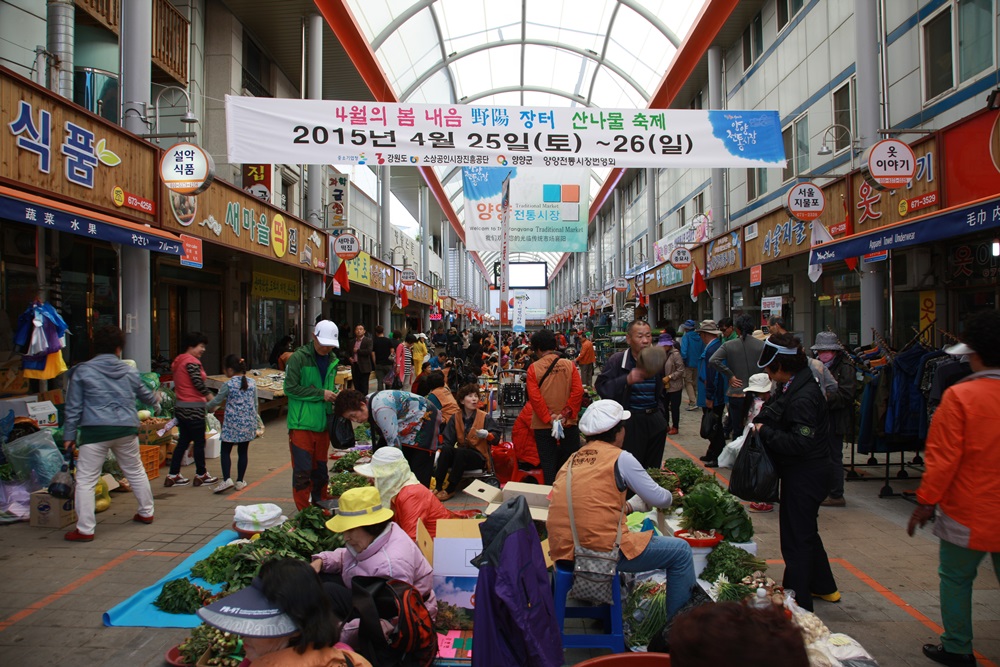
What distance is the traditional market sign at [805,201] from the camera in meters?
10.2

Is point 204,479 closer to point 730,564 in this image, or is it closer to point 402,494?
point 402,494

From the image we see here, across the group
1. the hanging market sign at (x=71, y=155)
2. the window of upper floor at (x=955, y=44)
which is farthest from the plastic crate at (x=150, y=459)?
the window of upper floor at (x=955, y=44)

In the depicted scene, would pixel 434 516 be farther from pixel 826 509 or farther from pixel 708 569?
pixel 826 509

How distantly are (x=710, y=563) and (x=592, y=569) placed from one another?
4.20ft

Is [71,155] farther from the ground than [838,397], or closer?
farther from the ground

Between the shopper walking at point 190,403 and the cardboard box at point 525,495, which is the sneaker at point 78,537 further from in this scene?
the cardboard box at point 525,495

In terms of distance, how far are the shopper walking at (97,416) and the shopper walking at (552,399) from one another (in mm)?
3529

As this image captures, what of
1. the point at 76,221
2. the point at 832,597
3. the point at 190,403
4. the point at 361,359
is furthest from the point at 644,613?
the point at 361,359

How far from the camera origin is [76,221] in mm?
6164

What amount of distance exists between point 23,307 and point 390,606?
7.35 meters

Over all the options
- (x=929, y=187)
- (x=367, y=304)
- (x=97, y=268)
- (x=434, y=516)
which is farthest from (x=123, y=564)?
(x=367, y=304)

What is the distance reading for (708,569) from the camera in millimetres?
3977

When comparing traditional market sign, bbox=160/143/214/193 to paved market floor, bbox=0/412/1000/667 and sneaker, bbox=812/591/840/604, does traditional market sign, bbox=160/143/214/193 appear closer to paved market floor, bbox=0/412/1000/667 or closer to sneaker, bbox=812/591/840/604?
paved market floor, bbox=0/412/1000/667

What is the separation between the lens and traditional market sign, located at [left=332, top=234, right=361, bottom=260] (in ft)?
49.5
